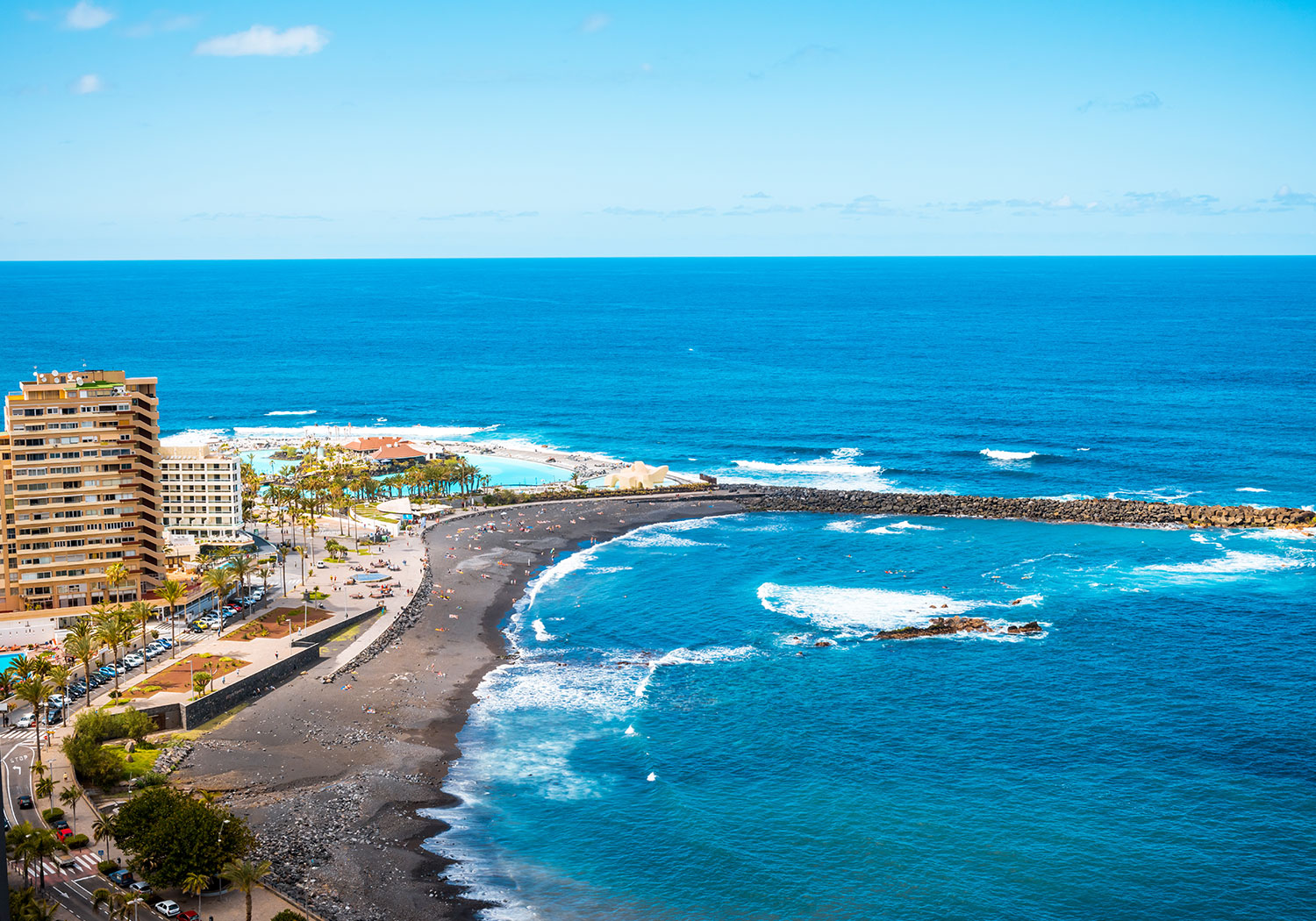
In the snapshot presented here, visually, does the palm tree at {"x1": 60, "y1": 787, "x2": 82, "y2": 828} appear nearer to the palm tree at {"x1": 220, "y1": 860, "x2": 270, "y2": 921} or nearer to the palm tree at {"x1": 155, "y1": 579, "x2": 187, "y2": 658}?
the palm tree at {"x1": 220, "y1": 860, "x2": 270, "y2": 921}

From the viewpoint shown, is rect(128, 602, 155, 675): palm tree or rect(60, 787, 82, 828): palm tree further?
rect(128, 602, 155, 675): palm tree

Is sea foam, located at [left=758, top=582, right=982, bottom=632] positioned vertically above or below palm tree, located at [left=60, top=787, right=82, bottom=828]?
above

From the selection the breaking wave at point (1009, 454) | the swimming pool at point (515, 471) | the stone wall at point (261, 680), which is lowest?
the stone wall at point (261, 680)

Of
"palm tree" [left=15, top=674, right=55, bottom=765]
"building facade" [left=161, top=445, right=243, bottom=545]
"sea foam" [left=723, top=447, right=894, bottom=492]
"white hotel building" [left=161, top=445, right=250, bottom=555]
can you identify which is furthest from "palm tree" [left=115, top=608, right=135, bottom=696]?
"sea foam" [left=723, top=447, right=894, bottom=492]

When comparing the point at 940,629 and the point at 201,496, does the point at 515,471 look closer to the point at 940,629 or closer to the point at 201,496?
the point at 201,496

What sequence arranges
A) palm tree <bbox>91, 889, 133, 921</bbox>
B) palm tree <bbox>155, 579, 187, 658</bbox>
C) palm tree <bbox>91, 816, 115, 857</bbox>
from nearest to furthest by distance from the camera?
palm tree <bbox>91, 889, 133, 921</bbox>
palm tree <bbox>91, 816, 115, 857</bbox>
palm tree <bbox>155, 579, 187, 658</bbox>

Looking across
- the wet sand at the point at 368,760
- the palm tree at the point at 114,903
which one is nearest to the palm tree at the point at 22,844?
the palm tree at the point at 114,903

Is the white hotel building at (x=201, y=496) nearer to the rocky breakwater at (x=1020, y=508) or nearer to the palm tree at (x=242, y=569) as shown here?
the palm tree at (x=242, y=569)
